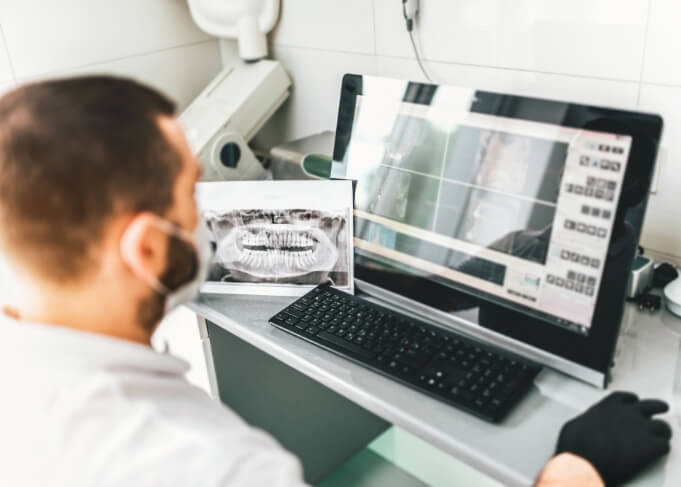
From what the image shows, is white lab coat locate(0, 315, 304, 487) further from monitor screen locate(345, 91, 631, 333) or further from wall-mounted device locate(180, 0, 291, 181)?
wall-mounted device locate(180, 0, 291, 181)

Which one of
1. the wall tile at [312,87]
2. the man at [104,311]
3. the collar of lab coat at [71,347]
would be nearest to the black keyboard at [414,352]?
the man at [104,311]

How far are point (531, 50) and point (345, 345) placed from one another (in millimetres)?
710

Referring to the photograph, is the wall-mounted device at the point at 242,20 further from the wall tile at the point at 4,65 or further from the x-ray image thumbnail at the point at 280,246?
the x-ray image thumbnail at the point at 280,246

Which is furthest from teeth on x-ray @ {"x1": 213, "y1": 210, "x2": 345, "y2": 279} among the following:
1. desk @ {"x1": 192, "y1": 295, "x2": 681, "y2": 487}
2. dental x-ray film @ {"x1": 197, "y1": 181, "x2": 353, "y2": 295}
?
desk @ {"x1": 192, "y1": 295, "x2": 681, "y2": 487}

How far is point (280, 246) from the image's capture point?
1189mm

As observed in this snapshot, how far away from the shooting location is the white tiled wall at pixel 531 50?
1131 mm

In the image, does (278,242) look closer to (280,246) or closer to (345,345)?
(280,246)

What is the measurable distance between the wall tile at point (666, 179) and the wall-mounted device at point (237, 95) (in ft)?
3.10

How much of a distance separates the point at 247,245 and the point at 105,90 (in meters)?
0.55

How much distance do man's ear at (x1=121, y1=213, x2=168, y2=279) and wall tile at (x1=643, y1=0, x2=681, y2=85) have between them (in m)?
0.90

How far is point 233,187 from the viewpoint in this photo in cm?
122

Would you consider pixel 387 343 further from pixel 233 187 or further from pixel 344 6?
pixel 344 6

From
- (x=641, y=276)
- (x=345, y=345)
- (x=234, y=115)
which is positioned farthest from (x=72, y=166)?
(x=234, y=115)

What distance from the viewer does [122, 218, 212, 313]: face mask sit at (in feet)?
2.40
